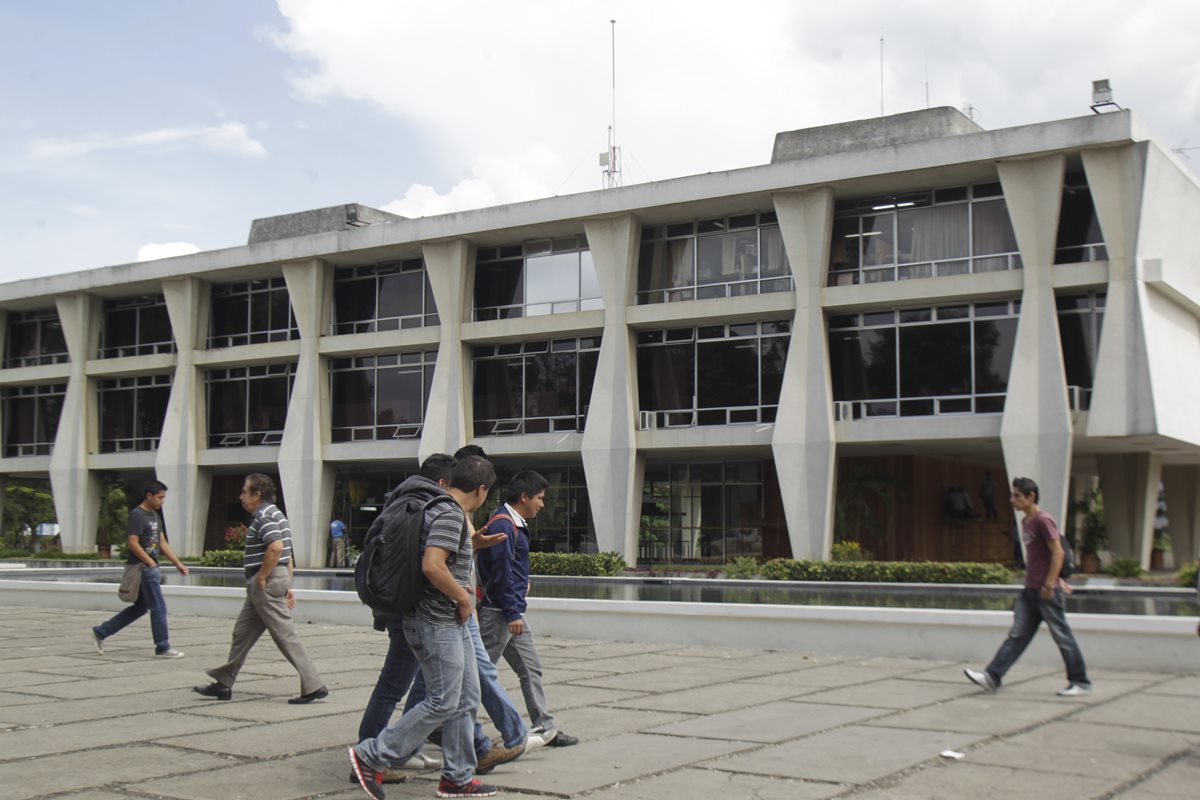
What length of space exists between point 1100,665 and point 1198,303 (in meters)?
20.8

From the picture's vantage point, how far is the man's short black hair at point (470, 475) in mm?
7215

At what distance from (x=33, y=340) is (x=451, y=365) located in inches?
829

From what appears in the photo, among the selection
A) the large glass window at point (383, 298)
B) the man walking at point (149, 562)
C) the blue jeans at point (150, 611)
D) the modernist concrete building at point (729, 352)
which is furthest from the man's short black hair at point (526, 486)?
the large glass window at point (383, 298)

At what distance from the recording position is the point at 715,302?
33.2 meters

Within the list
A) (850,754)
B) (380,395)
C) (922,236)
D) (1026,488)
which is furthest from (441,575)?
(380,395)

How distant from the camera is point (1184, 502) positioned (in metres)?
38.8

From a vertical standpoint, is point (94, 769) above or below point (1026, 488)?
below

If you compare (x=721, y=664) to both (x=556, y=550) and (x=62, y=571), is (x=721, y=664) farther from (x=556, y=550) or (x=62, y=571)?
(x=556, y=550)

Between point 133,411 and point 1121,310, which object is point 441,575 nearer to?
point 1121,310

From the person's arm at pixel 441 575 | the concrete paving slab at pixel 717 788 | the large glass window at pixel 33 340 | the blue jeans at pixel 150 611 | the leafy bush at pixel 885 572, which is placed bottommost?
the leafy bush at pixel 885 572

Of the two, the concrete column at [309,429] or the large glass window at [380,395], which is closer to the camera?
the large glass window at [380,395]

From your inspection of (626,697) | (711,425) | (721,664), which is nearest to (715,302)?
(711,425)

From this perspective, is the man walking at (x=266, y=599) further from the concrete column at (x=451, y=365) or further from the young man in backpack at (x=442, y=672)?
the concrete column at (x=451, y=365)

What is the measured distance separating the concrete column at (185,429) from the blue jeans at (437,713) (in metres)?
36.8
